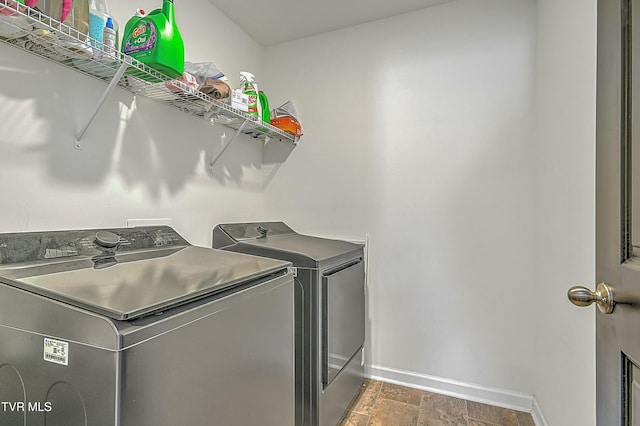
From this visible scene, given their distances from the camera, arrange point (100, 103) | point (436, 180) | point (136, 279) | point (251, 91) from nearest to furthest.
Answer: point (136, 279) → point (100, 103) → point (251, 91) → point (436, 180)

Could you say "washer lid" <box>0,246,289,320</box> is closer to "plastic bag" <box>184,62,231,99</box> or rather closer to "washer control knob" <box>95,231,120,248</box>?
"washer control knob" <box>95,231,120,248</box>

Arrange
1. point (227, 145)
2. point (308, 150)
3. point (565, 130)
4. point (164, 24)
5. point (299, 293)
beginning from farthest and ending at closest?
point (308, 150) < point (227, 145) < point (299, 293) < point (565, 130) < point (164, 24)

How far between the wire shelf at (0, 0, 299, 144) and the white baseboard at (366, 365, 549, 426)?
1.97 metres

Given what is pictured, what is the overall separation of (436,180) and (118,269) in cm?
186

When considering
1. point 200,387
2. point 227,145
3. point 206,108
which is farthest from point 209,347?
point 227,145

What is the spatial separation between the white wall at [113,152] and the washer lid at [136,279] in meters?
0.32

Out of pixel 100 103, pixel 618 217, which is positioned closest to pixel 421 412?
pixel 618 217

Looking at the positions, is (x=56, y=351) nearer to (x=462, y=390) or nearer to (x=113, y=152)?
(x=113, y=152)

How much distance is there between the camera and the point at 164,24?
125 centimetres

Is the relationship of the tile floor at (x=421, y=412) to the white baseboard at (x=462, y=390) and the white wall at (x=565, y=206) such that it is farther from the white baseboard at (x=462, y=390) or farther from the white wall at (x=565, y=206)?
the white wall at (x=565, y=206)

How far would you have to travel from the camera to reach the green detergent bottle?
1235 millimetres

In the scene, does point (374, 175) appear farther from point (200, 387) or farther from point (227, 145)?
point (200, 387)

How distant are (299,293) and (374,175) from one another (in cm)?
109

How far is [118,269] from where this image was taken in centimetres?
106
